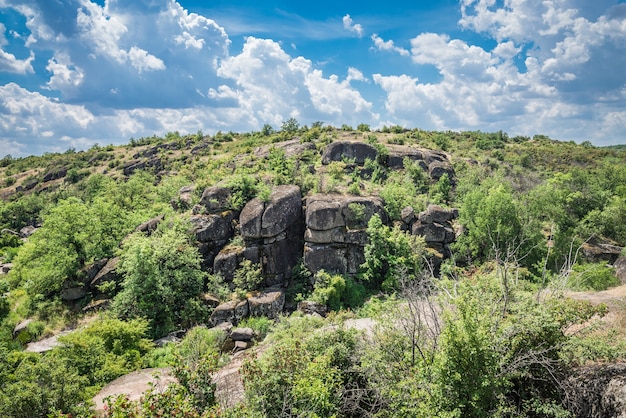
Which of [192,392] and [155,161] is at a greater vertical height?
[155,161]

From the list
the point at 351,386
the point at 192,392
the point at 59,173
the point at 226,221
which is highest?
the point at 59,173

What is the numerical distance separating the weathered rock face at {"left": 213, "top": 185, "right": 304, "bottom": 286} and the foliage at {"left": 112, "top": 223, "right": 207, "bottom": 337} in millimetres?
2454

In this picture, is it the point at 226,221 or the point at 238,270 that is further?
the point at 226,221

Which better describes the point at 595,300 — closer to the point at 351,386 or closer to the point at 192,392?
the point at 351,386

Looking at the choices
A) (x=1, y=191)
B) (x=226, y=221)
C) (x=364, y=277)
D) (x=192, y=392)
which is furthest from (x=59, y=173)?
(x=192, y=392)

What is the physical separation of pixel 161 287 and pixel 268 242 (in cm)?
780

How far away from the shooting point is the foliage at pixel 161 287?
21578mm

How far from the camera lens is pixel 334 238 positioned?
2552cm

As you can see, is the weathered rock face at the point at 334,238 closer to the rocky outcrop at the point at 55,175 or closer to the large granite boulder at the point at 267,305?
the large granite boulder at the point at 267,305

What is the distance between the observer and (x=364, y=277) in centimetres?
2453

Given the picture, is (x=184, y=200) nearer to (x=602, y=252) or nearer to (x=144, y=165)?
(x=602, y=252)

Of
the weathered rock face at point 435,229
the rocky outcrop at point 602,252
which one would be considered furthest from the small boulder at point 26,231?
the rocky outcrop at point 602,252


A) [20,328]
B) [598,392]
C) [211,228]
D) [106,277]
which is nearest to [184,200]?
[211,228]

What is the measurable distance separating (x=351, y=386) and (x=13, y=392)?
33.0 feet
